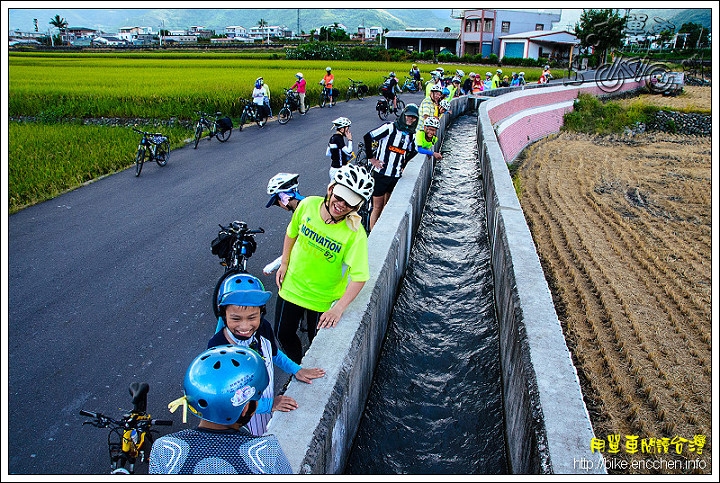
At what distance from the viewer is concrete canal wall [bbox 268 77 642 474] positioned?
2803 mm

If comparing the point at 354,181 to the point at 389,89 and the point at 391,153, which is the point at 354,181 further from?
the point at 389,89

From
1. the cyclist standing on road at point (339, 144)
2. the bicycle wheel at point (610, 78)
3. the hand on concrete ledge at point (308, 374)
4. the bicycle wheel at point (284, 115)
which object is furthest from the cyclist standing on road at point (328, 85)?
the bicycle wheel at point (610, 78)

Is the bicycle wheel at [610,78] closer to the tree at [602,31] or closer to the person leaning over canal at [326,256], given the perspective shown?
the tree at [602,31]

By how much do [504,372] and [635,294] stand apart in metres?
4.25

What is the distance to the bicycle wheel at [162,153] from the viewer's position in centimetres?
1255

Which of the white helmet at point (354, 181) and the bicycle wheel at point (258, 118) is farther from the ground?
the white helmet at point (354, 181)

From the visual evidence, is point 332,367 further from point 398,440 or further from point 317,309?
point 398,440

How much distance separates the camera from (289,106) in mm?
19797

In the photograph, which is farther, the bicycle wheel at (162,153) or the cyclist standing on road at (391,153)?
the bicycle wheel at (162,153)

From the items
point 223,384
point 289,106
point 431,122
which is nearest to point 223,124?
point 289,106

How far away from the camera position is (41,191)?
1034 cm

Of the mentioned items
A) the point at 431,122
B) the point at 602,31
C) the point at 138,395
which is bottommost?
the point at 138,395

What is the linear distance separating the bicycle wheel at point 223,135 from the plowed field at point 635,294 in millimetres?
9003

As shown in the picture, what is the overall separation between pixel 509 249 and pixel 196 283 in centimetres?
398
